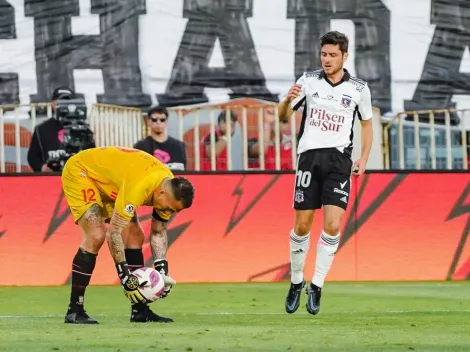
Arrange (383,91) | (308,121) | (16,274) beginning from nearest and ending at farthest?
(308,121)
(16,274)
(383,91)

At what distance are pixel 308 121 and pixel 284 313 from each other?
1664 mm

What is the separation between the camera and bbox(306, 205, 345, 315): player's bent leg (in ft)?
39.4

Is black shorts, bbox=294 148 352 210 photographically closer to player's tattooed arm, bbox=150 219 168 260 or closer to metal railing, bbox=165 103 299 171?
player's tattooed arm, bbox=150 219 168 260

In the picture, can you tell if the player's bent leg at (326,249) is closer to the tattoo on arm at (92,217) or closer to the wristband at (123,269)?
the wristband at (123,269)

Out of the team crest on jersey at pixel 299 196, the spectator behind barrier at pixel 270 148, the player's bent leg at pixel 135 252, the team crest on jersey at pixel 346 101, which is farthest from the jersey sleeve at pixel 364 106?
the spectator behind barrier at pixel 270 148

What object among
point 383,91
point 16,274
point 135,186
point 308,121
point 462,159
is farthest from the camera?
point 383,91

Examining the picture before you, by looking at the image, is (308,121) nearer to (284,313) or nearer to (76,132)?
(284,313)

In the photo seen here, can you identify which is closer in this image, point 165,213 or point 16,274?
point 165,213

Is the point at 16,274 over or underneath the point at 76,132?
underneath

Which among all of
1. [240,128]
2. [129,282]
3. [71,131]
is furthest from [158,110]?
[129,282]

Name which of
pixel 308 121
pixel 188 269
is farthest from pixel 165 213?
pixel 188 269

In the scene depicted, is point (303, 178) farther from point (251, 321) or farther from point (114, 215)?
point (114, 215)

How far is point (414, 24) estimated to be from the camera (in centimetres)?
Result: 2092

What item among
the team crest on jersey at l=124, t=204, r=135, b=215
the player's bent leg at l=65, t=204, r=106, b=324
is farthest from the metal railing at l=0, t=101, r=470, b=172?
the team crest on jersey at l=124, t=204, r=135, b=215
